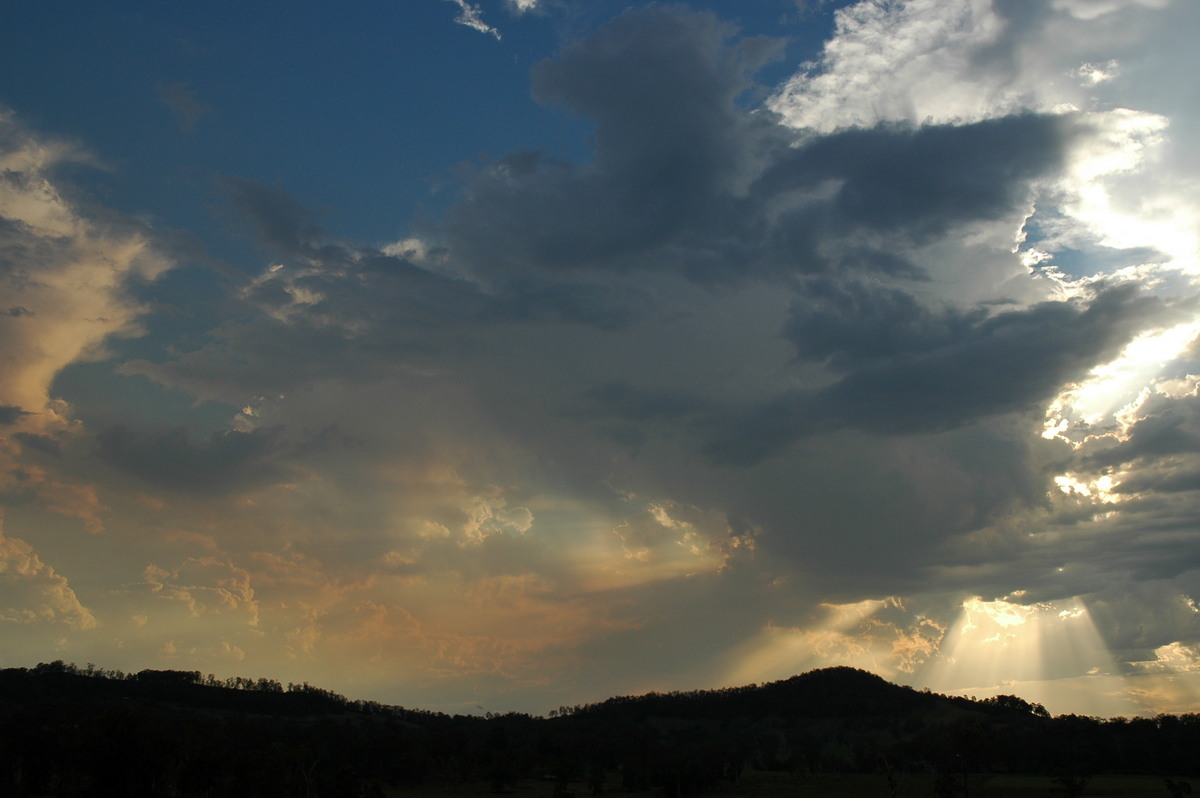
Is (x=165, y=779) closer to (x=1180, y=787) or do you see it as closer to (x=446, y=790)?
(x=446, y=790)

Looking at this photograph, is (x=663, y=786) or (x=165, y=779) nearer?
(x=165, y=779)

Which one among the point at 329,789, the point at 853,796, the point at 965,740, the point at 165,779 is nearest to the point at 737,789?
the point at 853,796

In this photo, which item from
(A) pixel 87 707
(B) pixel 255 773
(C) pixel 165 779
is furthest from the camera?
(A) pixel 87 707

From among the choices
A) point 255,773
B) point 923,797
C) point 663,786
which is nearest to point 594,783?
point 663,786

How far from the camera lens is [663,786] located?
598ft

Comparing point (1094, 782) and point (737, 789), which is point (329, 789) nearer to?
point (737, 789)

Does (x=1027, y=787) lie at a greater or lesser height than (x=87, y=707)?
lesser

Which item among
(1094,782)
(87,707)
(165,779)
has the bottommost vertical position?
(1094,782)

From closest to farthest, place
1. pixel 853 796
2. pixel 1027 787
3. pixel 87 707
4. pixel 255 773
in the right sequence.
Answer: pixel 255 773 → pixel 853 796 → pixel 1027 787 → pixel 87 707

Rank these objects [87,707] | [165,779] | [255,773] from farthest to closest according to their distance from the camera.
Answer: [87,707]
[165,779]
[255,773]

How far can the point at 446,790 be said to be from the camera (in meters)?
192

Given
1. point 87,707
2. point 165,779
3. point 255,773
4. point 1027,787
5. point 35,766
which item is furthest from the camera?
point 87,707

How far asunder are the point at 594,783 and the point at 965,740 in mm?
83250

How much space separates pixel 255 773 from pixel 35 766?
179 feet
